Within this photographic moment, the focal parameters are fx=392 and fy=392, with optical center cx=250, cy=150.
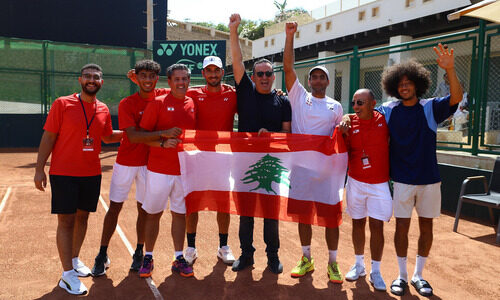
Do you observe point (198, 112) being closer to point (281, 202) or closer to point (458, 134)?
point (281, 202)

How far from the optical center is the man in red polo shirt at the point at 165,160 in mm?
4320

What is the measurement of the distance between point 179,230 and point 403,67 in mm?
3142

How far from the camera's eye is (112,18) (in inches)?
888

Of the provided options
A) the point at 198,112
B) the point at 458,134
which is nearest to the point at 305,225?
the point at 198,112

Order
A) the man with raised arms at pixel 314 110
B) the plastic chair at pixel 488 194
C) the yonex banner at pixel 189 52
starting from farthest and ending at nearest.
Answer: the yonex banner at pixel 189 52
the plastic chair at pixel 488 194
the man with raised arms at pixel 314 110

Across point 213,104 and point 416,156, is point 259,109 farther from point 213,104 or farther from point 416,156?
point 416,156

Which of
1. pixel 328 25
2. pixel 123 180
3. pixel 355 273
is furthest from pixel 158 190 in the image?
pixel 328 25

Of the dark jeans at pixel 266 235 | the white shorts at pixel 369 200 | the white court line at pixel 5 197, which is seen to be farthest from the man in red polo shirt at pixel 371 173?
the white court line at pixel 5 197

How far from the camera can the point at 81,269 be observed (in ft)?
14.6

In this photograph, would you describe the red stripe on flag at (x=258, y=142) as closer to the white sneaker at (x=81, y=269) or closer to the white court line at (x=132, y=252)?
the white court line at (x=132, y=252)

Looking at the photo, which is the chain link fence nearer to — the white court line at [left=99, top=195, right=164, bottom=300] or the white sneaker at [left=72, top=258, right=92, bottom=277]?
the white court line at [left=99, top=195, right=164, bottom=300]

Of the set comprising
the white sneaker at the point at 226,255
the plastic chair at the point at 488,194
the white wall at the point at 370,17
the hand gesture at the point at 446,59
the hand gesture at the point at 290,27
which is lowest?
the white sneaker at the point at 226,255

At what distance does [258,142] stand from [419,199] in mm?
1852

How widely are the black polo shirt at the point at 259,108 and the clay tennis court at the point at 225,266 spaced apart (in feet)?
5.69
